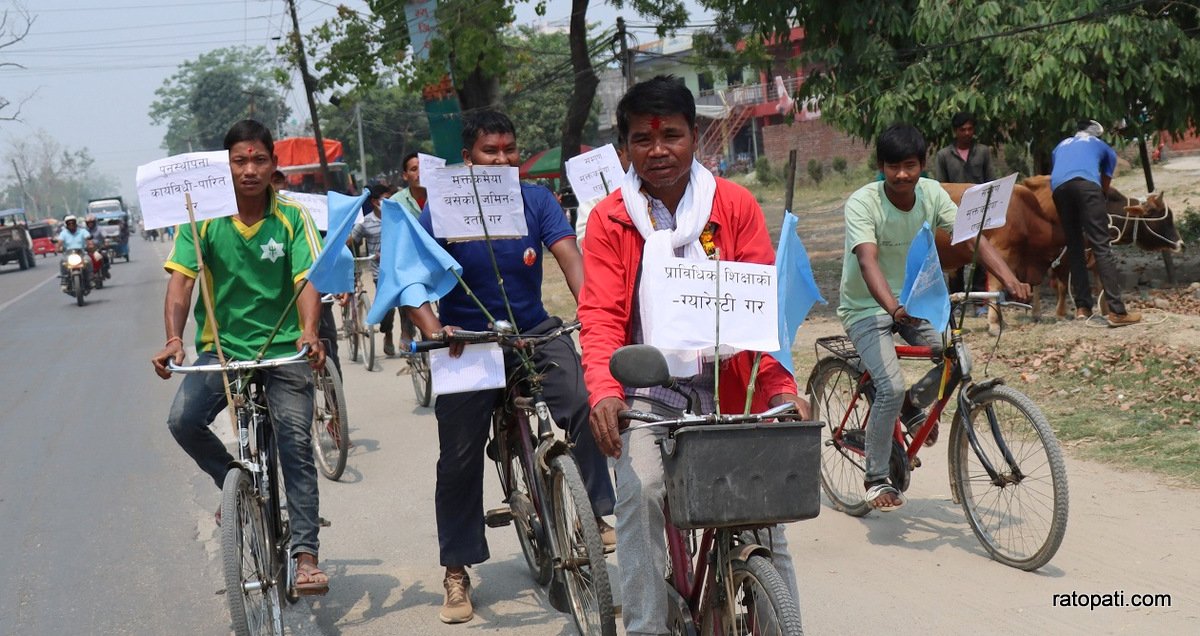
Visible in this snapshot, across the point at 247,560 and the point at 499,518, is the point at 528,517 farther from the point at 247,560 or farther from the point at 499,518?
the point at 247,560

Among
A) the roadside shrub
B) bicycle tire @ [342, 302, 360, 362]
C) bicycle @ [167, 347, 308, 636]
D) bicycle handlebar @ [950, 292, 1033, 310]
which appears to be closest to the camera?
bicycle @ [167, 347, 308, 636]

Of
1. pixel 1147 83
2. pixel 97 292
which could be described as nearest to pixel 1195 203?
pixel 1147 83

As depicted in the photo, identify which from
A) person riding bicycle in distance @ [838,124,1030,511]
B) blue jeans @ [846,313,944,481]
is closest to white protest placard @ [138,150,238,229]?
person riding bicycle in distance @ [838,124,1030,511]

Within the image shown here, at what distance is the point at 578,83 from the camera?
2247cm

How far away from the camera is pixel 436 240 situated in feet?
16.2

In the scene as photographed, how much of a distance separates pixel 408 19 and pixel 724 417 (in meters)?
23.5

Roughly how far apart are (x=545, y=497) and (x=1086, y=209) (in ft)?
24.0

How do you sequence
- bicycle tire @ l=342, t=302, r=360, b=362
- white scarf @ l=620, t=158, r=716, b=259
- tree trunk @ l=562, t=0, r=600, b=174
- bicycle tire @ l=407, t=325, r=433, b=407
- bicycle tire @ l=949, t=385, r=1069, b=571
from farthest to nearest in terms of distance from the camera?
tree trunk @ l=562, t=0, r=600, b=174 < bicycle tire @ l=342, t=302, r=360, b=362 < bicycle tire @ l=407, t=325, r=433, b=407 < bicycle tire @ l=949, t=385, r=1069, b=571 < white scarf @ l=620, t=158, r=716, b=259

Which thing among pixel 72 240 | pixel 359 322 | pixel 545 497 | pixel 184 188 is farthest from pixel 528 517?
pixel 72 240

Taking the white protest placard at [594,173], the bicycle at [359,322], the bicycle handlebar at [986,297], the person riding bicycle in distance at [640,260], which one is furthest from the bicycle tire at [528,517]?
the bicycle at [359,322]

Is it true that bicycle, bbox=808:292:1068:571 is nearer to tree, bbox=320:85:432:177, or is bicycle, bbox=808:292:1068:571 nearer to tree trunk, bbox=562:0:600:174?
tree trunk, bbox=562:0:600:174

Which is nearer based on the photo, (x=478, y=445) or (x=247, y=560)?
(x=247, y=560)

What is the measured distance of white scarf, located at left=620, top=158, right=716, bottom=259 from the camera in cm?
338

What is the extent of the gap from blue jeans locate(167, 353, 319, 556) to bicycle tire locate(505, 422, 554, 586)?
0.82 m
